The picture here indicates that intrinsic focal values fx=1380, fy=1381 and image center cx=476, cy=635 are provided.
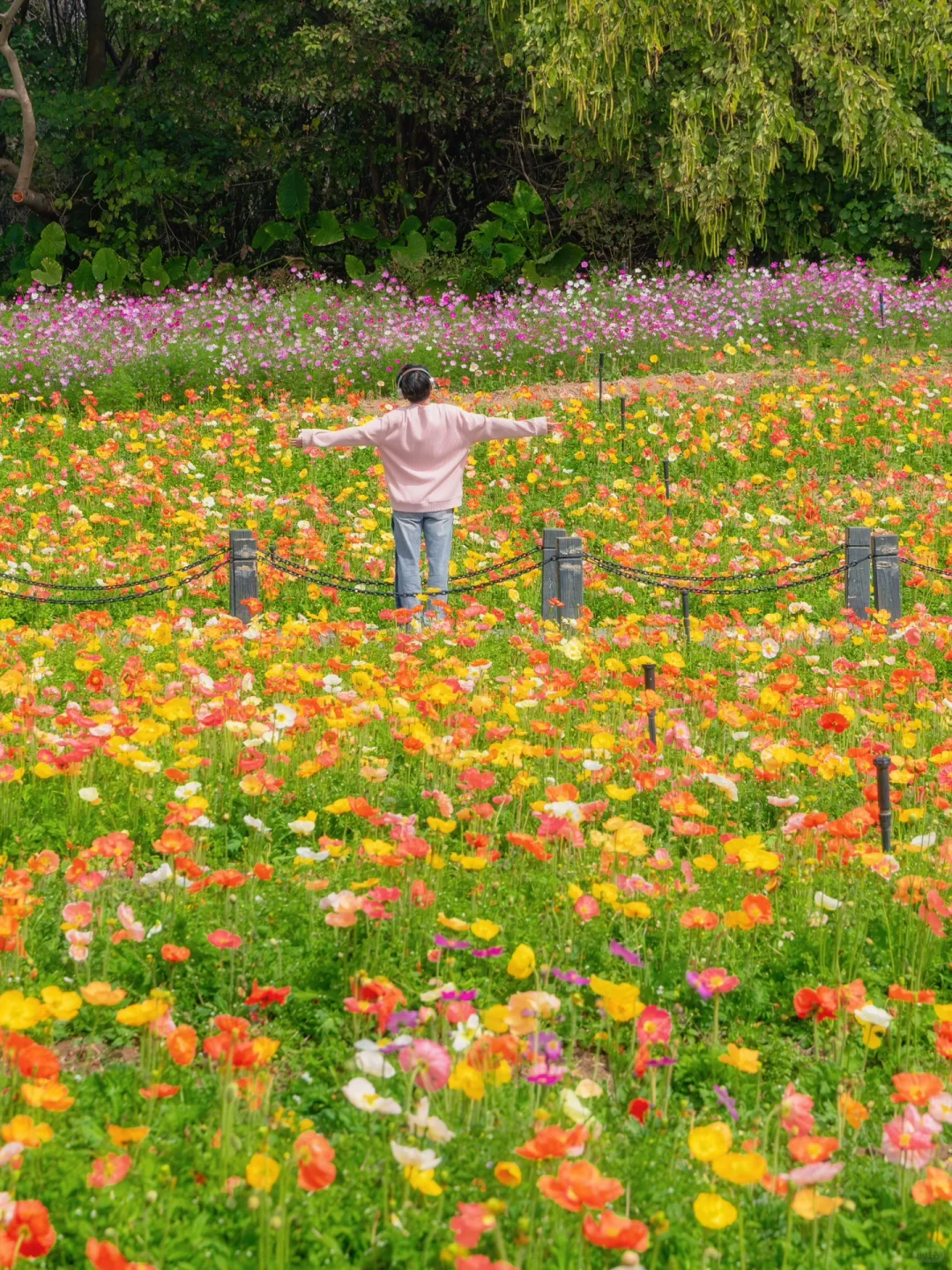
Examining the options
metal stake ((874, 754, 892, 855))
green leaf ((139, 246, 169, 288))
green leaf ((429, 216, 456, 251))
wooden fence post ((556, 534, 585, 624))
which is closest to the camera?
metal stake ((874, 754, 892, 855))

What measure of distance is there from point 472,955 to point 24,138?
70.5 ft

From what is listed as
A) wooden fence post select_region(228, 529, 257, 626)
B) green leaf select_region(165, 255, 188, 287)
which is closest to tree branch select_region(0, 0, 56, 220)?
green leaf select_region(165, 255, 188, 287)

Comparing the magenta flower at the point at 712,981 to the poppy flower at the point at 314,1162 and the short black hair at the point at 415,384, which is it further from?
the short black hair at the point at 415,384

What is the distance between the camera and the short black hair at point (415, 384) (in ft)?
25.1

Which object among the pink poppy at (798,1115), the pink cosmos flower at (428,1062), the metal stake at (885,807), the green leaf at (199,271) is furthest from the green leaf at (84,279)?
the pink poppy at (798,1115)

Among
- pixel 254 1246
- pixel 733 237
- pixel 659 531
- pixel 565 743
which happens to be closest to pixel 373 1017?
pixel 254 1246

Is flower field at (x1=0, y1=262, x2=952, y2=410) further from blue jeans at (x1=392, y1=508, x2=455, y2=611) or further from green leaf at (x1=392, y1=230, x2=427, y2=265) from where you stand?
blue jeans at (x1=392, y1=508, x2=455, y2=611)

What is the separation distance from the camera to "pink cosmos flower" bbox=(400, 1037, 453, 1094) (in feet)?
8.61

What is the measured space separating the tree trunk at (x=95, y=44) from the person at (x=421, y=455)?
740 inches

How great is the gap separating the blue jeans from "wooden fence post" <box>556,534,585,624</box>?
896 mm

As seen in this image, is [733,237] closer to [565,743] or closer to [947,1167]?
[565,743]

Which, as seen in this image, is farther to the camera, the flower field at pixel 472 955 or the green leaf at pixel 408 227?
the green leaf at pixel 408 227

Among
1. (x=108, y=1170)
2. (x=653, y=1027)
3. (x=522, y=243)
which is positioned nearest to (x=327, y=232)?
(x=522, y=243)

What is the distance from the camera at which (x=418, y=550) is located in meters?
8.12
